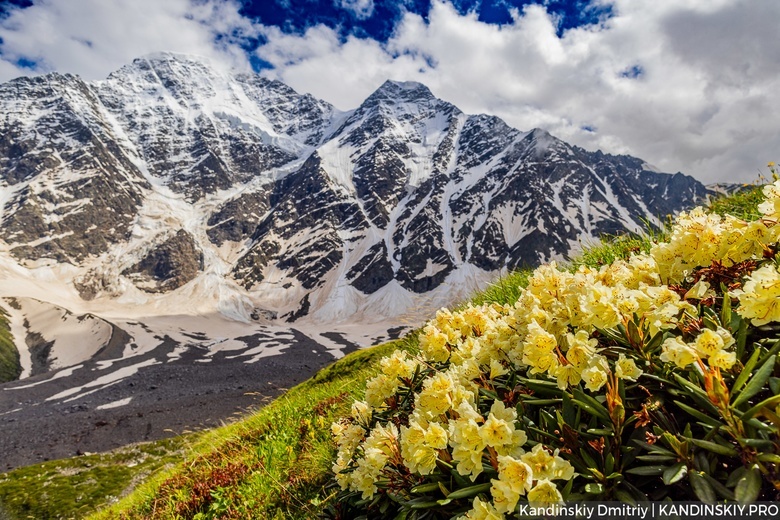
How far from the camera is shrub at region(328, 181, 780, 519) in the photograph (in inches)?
71.6

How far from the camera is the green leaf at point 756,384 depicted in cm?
176

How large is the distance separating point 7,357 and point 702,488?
18241 cm

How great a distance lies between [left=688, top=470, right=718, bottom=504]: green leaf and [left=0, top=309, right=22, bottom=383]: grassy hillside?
16418cm

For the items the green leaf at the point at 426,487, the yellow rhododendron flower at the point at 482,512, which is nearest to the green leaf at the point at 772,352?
the yellow rhododendron flower at the point at 482,512

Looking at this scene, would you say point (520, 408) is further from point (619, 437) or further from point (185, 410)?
point (185, 410)

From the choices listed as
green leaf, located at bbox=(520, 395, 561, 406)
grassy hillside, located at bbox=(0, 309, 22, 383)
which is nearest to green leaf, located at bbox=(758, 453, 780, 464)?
green leaf, located at bbox=(520, 395, 561, 406)

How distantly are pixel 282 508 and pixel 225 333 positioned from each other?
188213 mm

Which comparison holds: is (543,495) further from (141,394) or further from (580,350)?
(141,394)

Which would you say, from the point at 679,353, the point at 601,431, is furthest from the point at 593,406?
the point at 679,353

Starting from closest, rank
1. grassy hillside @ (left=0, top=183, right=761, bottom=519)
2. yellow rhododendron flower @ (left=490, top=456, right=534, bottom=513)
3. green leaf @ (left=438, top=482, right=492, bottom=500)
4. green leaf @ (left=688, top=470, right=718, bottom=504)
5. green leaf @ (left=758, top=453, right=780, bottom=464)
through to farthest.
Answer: green leaf @ (left=758, top=453, right=780, bottom=464)
green leaf @ (left=688, top=470, right=718, bottom=504)
yellow rhododendron flower @ (left=490, top=456, right=534, bottom=513)
green leaf @ (left=438, top=482, right=492, bottom=500)
grassy hillside @ (left=0, top=183, right=761, bottom=519)

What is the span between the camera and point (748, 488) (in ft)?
5.30

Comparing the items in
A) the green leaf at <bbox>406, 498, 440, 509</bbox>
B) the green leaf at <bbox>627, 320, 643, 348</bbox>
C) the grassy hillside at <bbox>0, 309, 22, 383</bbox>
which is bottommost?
the grassy hillside at <bbox>0, 309, 22, 383</bbox>

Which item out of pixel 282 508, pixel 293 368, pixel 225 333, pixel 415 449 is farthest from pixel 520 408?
pixel 225 333

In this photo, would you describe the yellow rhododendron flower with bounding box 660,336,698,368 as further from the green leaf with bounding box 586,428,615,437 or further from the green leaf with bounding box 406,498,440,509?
the green leaf with bounding box 406,498,440,509
